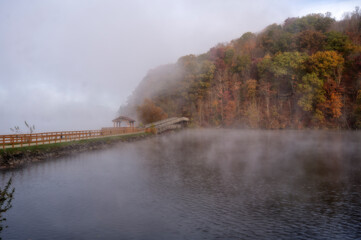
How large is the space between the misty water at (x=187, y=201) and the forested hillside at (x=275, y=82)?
4838cm

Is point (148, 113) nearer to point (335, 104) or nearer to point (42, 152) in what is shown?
point (335, 104)

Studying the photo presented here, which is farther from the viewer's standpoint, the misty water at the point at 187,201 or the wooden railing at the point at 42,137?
the wooden railing at the point at 42,137

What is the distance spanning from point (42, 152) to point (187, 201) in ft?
65.7

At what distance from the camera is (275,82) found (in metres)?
81.4

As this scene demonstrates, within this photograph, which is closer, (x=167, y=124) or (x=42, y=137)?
(x=42, y=137)

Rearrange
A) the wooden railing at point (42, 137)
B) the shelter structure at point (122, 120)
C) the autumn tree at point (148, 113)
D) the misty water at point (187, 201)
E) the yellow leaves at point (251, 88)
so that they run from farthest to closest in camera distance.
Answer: the yellow leaves at point (251, 88)
the autumn tree at point (148, 113)
the shelter structure at point (122, 120)
the wooden railing at point (42, 137)
the misty water at point (187, 201)

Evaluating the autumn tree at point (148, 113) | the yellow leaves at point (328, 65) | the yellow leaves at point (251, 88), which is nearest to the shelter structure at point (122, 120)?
the autumn tree at point (148, 113)

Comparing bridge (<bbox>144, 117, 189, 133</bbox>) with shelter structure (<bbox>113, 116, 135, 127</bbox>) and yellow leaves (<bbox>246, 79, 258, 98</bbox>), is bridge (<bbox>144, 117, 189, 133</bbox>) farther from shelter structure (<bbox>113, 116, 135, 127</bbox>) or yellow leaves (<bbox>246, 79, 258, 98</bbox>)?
yellow leaves (<bbox>246, 79, 258, 98</bbox>)

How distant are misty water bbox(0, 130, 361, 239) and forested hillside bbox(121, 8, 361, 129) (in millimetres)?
48379

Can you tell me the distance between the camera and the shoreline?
25.0 m

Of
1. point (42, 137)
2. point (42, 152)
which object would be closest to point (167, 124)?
point (42, 137)

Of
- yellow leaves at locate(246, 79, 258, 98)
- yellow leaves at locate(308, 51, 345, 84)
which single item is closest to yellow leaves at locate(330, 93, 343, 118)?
yellow leaves at locate(308, 51, 345, 84)

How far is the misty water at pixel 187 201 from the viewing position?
1109 centimetres

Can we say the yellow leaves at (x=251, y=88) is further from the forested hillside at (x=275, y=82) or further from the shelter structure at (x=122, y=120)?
the shelter structure at (x=122, y=120)
